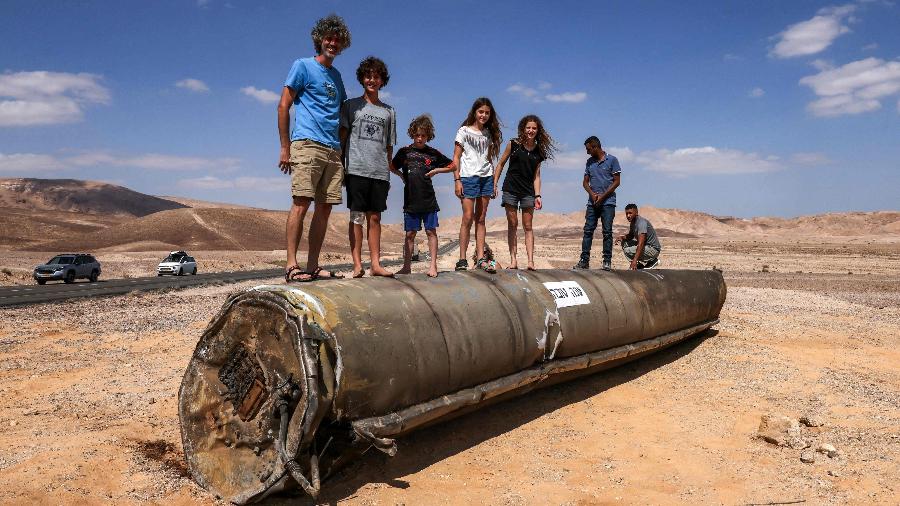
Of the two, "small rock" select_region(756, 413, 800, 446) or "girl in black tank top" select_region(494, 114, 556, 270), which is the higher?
"girl in black tank top" select_region(494, 114, 556, 270)

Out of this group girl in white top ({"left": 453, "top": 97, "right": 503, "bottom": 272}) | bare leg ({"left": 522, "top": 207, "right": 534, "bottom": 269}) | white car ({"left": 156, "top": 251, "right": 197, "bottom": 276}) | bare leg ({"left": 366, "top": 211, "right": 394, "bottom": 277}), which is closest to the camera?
bare leg ({"left": 366, "top": 211, "right": 394, "bottom": 277})

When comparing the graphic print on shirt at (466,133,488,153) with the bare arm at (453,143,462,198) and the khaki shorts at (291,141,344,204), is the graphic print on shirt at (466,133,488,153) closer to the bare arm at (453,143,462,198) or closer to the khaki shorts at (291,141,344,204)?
the bare arm at (453,143,462,198)

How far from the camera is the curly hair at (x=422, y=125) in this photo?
6.69 meters

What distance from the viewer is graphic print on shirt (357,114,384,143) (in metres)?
5.71

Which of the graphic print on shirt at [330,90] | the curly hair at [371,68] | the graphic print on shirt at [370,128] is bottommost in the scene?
the graphic print on shirt at [370,128]

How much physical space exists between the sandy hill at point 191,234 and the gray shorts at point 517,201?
52.9m

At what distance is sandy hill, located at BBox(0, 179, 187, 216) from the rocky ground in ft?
490

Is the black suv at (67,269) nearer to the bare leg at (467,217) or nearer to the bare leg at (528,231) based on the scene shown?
the bare leg at (467,217)

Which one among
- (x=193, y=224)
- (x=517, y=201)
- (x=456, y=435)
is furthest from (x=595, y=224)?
(x=193, y=224)

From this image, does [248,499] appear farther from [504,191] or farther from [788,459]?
[504,191]

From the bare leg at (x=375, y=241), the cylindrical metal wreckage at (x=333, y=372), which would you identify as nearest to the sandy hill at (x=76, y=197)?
the bare leg at (x=375, y=241)

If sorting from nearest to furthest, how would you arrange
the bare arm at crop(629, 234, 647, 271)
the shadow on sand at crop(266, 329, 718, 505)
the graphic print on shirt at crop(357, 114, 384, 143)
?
the shadow on sand at crop(266, 329, 718, 505) < the graphic print on shirt at crop(357, 114, 384, 143) < the bare arm at crop(629, 234, 647, 271)

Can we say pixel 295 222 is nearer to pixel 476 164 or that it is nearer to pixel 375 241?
pixel 375 241

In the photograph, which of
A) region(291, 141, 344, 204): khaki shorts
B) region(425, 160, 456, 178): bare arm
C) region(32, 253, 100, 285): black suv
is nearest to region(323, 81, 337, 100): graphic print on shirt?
region(291, 141, 344, 204): khaki shorts
